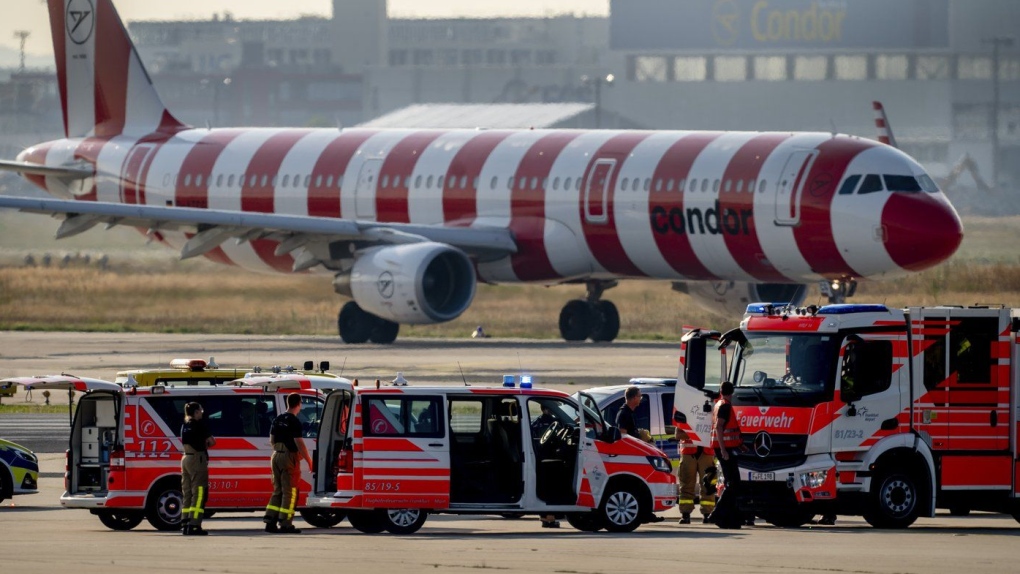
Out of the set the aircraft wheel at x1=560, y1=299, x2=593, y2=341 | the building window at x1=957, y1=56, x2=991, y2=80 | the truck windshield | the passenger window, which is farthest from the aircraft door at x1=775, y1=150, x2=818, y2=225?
the building window at x1=957, y1=56, x2=991, y2=80

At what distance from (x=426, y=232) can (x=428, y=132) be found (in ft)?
13.8

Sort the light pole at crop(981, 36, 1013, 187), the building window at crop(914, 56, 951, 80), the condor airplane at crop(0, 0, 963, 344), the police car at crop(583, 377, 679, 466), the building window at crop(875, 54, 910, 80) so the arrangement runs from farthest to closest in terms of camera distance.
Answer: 1. the building window at crop(875, 54, 910, 80)
2. the building window at crop(914, 56, 951, 80)
3. the light pole at crop(981, 36, 1013, 187)
4. the condor airplane at crop(0, 0, 963, 344)
5. the police car at crop(583, 377, 679, 466)

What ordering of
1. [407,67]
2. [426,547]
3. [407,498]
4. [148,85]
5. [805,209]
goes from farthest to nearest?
[407,67] < [148,85] < [805,209] < [407,498] < [426,547]

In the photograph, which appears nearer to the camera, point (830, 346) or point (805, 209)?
point (830, 346)

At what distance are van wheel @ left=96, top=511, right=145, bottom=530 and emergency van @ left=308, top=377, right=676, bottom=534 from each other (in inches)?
73.5

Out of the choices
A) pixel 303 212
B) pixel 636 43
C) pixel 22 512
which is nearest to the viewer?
pixel 22 512

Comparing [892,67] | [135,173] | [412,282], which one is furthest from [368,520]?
[892,67]

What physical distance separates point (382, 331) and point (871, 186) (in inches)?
494

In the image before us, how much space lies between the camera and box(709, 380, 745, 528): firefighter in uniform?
19422 mm

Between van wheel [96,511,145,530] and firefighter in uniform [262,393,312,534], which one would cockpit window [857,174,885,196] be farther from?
van wheel [96,511,145,530]

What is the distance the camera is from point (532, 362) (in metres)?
38.6

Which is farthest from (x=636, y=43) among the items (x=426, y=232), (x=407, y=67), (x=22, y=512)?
(x=22, y=512)

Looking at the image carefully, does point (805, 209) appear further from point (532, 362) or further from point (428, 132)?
point (428, 132)

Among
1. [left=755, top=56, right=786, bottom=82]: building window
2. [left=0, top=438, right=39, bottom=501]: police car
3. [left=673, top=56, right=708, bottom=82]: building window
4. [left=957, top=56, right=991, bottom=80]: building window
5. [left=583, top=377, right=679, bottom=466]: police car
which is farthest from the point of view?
[left=673, top=56, right=708, bottom=82]: building window
